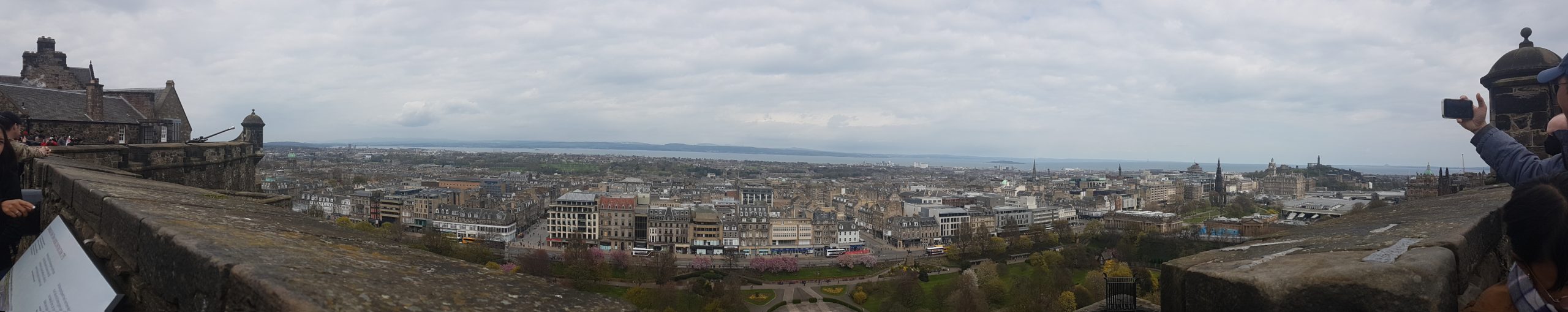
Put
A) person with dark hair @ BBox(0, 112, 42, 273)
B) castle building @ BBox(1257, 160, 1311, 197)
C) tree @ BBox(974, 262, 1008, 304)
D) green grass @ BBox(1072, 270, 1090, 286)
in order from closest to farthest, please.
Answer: person with dark hair @ BBox(0, 112, 42, 273) → tree @ BBox(974, 262, 1008, 304) → green grass @ BBox(1072, 270, 1090, 286) → castle building @ BBox(1257, 160, 1311, 197)

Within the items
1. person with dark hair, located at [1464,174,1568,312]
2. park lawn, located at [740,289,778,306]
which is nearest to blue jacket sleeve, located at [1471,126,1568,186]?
person with dark hair, located at [1464,174,1568,312]

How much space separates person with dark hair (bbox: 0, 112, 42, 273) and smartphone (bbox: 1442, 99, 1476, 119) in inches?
197

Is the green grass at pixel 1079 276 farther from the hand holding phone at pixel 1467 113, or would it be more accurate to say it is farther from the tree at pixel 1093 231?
the hand holding phone at pixel 1467 113

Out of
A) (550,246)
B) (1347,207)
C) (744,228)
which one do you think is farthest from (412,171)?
(1347,207)

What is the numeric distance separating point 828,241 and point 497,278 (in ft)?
146

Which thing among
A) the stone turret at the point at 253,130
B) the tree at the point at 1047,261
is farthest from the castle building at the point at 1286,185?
the stone turret at the point at 253,130

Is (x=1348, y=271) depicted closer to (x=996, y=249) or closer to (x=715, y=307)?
(x=715, y=307)

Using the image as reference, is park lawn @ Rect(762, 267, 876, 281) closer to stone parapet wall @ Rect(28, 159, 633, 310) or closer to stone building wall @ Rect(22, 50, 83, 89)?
stone building wall @ Rect(22, 50, 83, 89)

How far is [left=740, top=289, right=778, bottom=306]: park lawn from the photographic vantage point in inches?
995

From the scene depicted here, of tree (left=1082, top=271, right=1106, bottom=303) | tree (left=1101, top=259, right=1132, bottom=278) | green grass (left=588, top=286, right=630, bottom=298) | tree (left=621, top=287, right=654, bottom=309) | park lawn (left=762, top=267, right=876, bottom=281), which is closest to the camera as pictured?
tree (left=621, top=287, right=654, bottom=309)

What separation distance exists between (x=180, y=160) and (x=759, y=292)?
20.9 m

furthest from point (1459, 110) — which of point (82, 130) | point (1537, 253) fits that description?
point (82, 130)

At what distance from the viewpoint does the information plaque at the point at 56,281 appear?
1702 mm

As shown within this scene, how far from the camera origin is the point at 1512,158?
6.62 ft
